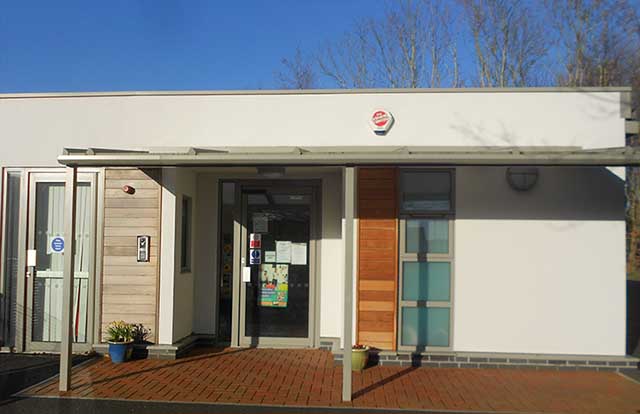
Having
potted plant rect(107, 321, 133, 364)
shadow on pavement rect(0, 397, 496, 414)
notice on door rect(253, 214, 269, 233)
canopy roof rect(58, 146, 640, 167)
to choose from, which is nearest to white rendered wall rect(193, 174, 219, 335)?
notice on door rect(253, 214, 269, 233)

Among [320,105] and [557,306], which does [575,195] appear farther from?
[320,105]

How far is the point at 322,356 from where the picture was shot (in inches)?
330

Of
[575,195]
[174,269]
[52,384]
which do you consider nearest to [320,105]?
[174,269]

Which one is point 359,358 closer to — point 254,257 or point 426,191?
point 426,191

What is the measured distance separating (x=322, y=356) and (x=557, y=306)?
3186mm

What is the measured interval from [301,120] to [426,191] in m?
1.95

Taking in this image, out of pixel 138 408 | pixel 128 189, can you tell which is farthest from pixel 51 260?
pixel 138 408

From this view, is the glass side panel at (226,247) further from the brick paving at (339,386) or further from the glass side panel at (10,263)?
the glass side panel at (10,263)

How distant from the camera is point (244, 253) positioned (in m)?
9.13

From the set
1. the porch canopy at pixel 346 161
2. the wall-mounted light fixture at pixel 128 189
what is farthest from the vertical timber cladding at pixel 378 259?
the wall-mounted light fixture at pixel 128 189

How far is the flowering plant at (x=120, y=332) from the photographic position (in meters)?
7.91

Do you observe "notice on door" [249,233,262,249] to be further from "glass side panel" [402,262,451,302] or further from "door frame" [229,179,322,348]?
"glass side panel" [402,262,451,302]

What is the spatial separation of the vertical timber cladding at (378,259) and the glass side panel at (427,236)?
0.72ft

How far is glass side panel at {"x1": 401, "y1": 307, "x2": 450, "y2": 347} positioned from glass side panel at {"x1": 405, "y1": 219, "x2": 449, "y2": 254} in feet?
2.60
